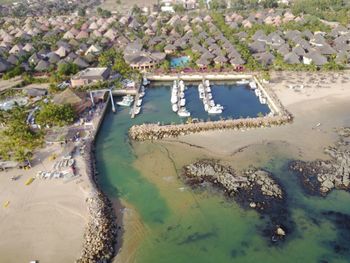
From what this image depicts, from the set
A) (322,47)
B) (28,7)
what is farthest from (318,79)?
(28,7)

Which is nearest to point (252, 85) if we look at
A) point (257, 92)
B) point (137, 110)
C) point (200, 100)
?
point (257, 92)

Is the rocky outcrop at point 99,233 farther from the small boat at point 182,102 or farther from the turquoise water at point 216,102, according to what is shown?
the small boat at point 182,102

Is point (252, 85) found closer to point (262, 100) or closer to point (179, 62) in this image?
point (262, 100)

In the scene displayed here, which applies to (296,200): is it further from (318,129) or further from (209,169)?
(318,129)

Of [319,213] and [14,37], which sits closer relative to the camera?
[319,213]

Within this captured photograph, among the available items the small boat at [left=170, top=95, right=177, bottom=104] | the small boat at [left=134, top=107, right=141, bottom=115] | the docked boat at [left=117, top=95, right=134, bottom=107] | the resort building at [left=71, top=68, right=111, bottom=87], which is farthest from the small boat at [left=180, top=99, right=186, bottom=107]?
the resort building at [left=71, top=68, right=111, bottom=87]

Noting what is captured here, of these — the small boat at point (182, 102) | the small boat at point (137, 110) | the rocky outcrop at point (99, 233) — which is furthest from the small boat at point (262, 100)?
the rocky outcrop at point (99, 233)

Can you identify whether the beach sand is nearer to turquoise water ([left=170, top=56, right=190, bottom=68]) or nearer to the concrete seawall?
the concrete seawall
